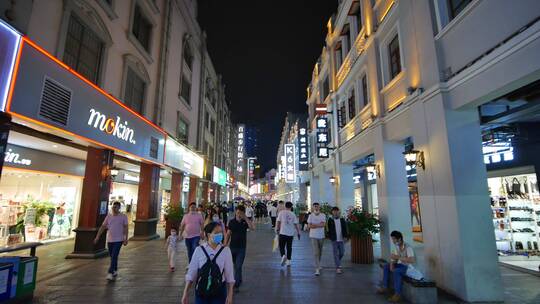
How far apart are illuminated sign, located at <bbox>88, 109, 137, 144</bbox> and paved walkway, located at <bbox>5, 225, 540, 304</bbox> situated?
4.43 meters

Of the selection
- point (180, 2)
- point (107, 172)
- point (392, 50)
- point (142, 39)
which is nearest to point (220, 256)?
point (107, 172)

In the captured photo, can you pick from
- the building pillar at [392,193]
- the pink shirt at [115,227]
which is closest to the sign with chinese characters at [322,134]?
the building pillar at [392,193]

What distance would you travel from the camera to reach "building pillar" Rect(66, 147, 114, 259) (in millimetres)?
9727

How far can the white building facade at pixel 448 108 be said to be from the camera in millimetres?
5320

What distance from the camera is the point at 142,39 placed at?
13.9m

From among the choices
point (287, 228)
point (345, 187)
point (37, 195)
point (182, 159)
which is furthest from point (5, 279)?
point (345, 187)

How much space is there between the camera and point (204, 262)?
3.30m

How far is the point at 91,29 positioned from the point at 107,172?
514cm

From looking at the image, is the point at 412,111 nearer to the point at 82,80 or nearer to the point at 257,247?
the point at 257,247

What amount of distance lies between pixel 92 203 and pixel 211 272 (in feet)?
29.3

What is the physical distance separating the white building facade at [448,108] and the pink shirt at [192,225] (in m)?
6.22

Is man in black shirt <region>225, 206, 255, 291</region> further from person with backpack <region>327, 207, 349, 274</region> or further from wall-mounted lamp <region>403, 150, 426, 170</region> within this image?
wall-mounted lamp <region>403, 150, 426, 170</region>

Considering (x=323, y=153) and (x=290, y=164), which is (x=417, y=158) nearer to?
(x=323, y=153)

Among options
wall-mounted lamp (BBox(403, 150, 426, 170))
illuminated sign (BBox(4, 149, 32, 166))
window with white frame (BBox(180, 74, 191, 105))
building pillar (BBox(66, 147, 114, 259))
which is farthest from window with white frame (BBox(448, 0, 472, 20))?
window with white frame (BBox(180, 74, 191, 105))
